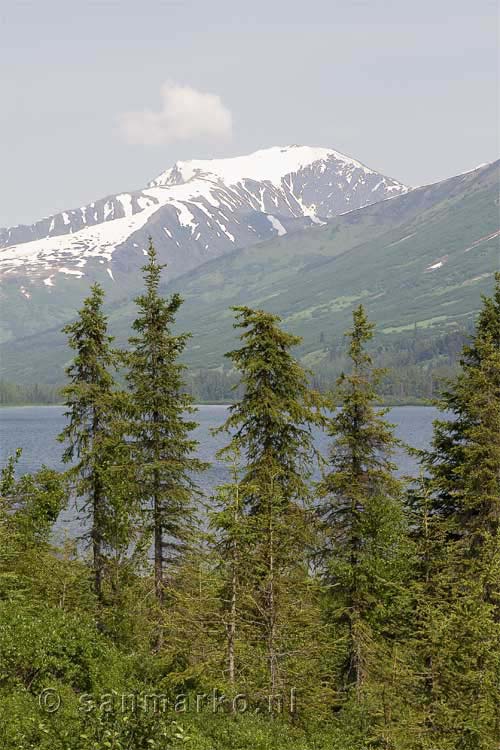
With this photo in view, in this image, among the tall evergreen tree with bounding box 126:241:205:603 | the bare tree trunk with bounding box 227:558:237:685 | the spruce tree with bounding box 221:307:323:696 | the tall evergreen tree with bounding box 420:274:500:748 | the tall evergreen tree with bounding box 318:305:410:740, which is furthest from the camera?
the tall evergreen tree with bounding box 126:241:205:603

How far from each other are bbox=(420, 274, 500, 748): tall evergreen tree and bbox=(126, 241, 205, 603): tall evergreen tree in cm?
965

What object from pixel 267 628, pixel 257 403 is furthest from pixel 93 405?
pixel 267 628

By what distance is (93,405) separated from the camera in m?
24.9

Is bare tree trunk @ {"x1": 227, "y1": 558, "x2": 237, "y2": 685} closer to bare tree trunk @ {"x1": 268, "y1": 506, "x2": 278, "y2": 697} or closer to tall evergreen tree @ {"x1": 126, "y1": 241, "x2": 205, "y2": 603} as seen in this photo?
bare tree trunk @ {"x1": 268, "y1": 506, "x2": 278, "y2": 697}

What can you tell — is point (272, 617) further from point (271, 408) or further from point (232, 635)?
point (271, 408)

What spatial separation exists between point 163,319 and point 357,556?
1181 cm

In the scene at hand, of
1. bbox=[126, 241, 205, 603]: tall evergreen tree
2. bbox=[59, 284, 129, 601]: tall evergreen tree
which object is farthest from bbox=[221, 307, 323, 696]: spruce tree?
bbox=[59, 284, 129, 601]: tall evergreen tree

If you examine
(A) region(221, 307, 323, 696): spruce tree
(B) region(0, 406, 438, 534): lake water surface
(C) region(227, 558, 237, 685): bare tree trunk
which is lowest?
(B) region(0, 406, 438, 534): lake water surface

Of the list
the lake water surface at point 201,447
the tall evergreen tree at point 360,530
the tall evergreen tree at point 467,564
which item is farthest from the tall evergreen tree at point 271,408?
the lake water surface at point 201,447

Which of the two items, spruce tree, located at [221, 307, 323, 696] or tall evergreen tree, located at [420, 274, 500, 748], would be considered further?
spruce tree, located at [221, 307, 323, 696]

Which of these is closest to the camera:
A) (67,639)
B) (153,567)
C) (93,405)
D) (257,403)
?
(67,639)

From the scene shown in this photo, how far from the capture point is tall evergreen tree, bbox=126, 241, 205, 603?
975 inches

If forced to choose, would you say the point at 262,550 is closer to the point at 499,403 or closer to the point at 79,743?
the point at 79,743

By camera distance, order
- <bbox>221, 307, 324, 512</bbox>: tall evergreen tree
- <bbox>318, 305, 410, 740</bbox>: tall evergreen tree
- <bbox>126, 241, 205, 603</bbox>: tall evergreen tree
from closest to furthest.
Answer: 1. <bbox>221, 307, 324, 512</bbox>: tall evergreen tree
2. <bbox>318, 305, 410, 740</bbox>: tall evergreen tree
3. <bbox>126, 241, 205, 603</bbox>: tall evergreen tree
